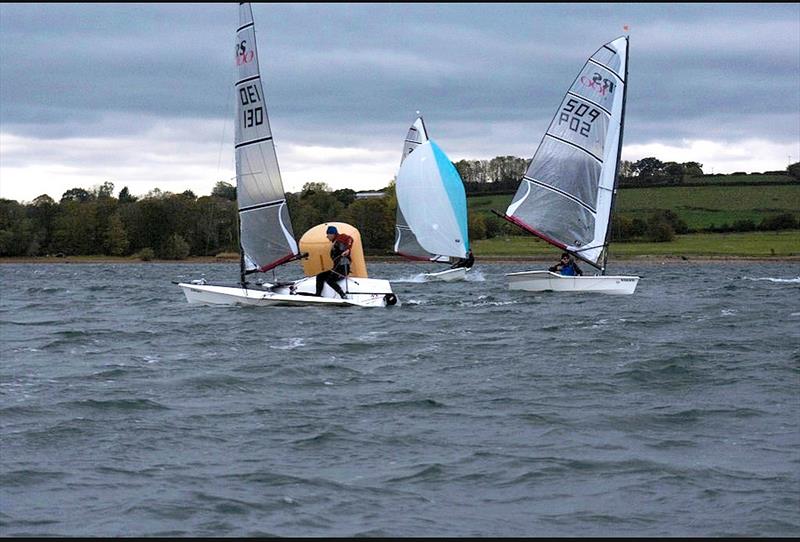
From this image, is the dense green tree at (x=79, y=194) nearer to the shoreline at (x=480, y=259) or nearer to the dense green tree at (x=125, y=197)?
the dense green tree at (x=125, y=197)

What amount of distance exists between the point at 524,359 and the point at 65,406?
24.7ft

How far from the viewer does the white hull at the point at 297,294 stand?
27.3 meters

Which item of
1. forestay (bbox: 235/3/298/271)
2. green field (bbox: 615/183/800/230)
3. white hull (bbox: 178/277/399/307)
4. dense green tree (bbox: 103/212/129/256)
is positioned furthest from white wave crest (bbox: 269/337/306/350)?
dense green tree (bbox: 103/212/129/256)

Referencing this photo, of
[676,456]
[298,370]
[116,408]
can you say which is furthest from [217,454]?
[298,370]

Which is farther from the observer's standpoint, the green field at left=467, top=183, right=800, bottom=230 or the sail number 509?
the green field at left=467, top=183, right=800, bottom=230

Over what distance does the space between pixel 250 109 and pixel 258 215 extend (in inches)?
97.3

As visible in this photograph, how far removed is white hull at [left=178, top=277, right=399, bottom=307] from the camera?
89.6 feet

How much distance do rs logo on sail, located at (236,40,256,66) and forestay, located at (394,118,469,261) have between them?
1855 centimetres

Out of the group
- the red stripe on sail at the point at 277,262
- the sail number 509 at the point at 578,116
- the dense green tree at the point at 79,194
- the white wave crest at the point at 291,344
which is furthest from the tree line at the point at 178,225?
the white wave crest at the point at 291,344

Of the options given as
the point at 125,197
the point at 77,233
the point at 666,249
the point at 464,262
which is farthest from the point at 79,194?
the point at 464,262

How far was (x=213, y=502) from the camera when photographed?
9.86 m

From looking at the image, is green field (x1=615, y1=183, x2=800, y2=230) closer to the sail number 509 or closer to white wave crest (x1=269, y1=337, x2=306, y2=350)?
the sail number 509

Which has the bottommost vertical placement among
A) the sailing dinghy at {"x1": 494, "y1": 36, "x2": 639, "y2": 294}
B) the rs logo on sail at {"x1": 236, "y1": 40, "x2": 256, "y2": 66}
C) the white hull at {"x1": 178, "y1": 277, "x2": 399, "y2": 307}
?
the white hull at {"x1": 178, "y1": 277, "x2": 399, "y2": 307}

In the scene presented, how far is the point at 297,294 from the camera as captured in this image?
89.9 ft
